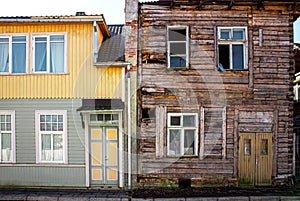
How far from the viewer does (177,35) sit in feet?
33.7

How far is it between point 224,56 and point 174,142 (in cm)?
376

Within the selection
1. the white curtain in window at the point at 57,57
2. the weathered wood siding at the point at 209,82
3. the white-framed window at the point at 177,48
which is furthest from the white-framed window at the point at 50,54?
the white-framed window at the point at 177,48

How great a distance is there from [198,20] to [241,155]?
17.2 ft

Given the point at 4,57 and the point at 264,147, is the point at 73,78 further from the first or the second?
the point at 264,147

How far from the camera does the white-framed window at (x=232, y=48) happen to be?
400 inches

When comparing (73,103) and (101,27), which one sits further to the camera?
(101,27)

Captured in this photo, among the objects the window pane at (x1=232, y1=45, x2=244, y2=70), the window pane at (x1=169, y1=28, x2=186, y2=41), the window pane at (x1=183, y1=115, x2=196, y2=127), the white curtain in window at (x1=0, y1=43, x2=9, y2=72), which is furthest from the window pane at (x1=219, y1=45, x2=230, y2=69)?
the white curtain in window at (x1=0, y1=43, x2=9, y2=72)

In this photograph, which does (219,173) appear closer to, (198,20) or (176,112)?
(176,112)

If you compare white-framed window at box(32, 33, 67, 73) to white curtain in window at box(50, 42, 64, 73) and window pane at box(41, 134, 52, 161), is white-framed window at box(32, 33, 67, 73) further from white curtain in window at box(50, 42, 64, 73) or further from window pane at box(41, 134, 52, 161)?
window pane at box(41, 134, 52, 161)

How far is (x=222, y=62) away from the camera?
10297 millimetres

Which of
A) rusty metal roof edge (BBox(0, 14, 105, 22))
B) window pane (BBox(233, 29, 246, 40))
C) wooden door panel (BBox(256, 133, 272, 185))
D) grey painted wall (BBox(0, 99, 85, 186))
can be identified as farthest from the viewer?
window pane (BBox(233, 29, 246, 40))

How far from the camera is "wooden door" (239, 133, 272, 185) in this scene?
10.1m

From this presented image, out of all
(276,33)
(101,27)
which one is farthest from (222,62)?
(101,27)

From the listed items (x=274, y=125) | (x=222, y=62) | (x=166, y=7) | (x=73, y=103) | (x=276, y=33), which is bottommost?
(x=274, y=125)
